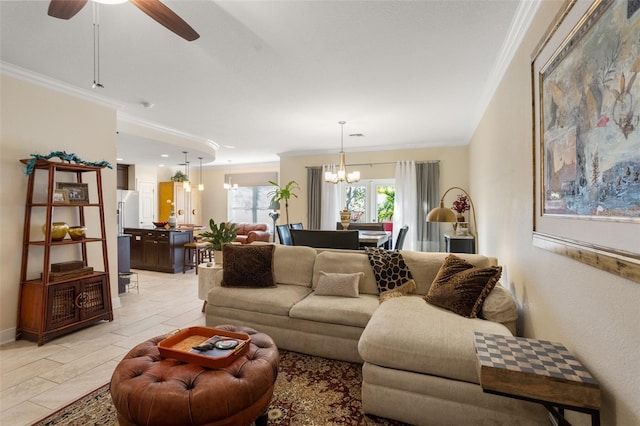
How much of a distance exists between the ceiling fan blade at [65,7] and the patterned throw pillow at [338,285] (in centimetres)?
257

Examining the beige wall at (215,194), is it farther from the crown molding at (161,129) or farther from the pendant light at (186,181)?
the crown molding at (161,129)

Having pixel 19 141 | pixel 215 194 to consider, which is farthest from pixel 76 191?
pixel 215 194

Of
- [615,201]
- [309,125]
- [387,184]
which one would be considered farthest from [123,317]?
[387,184]

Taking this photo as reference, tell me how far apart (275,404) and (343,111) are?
3506 mm

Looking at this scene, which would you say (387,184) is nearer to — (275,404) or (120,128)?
(120,128)

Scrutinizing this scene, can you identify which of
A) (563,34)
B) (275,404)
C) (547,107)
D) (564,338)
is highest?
(563,34)

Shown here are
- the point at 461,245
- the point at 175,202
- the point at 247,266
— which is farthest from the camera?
the point at 175,202

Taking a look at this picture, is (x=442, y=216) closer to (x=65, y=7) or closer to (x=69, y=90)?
(x=65, y=7)

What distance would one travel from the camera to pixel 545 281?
1775mm

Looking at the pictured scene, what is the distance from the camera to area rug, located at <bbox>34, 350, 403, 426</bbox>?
185 centimetres

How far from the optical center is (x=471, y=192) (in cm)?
554

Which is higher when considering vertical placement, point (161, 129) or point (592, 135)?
point (161, 129)

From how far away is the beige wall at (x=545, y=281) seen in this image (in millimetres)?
1077

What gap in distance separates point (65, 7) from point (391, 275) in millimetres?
2931
